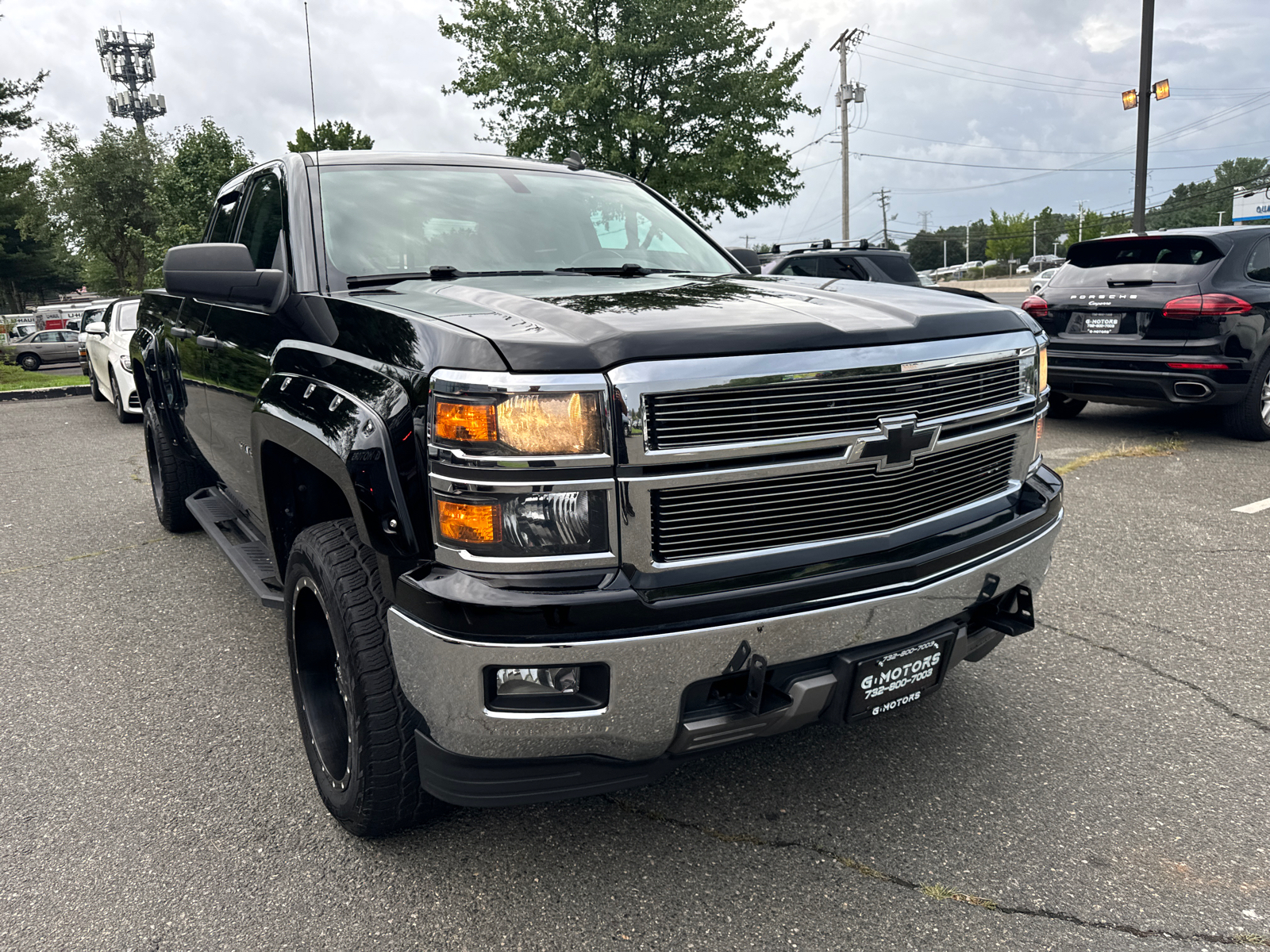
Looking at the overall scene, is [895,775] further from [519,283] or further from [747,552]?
[519,283]

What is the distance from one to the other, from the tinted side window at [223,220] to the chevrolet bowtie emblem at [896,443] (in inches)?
128

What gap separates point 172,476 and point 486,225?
10.1ft

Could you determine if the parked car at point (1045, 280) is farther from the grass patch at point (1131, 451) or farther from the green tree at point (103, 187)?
the green tree at point (103, 187)

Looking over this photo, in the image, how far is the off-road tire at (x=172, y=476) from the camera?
17.4 ft

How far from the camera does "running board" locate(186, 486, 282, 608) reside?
3.10m

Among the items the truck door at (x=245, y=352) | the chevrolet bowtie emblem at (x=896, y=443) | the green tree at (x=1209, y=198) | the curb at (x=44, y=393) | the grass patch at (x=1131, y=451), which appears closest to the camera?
the chevrolet bowtie emblem at (x=896, y=443)

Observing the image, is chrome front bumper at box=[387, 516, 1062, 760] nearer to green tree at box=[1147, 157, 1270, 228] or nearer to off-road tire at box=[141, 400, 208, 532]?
off-road tire at box=[141, 400, 208, 532]

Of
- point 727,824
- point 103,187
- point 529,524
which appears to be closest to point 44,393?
point 727,824

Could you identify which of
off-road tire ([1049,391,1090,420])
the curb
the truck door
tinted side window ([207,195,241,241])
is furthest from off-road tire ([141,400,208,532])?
the curb

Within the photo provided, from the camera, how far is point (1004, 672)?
3.47m

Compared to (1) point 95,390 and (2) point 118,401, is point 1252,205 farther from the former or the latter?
(2) point 118,401

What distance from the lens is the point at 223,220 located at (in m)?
4.57

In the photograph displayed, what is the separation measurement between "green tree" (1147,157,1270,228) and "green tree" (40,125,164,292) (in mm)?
97040

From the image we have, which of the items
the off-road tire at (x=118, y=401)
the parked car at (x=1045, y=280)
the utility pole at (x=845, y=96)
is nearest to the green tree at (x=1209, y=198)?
the utility pole at (x=845, y=96)
